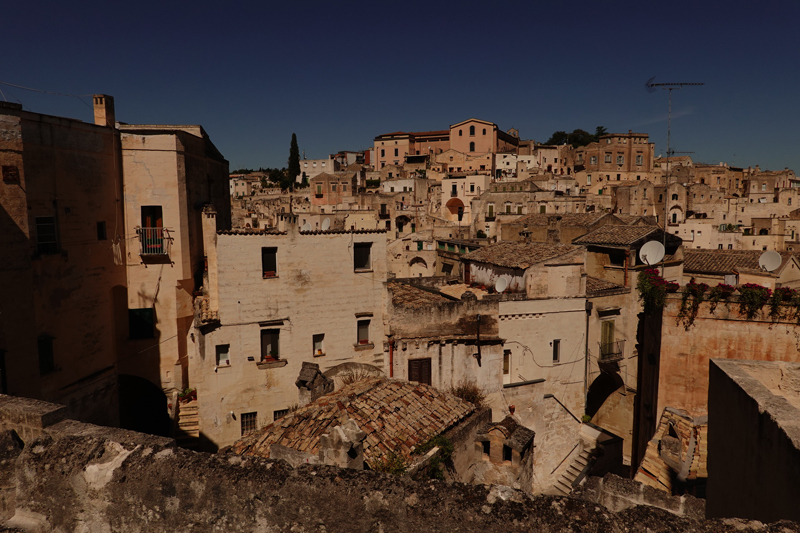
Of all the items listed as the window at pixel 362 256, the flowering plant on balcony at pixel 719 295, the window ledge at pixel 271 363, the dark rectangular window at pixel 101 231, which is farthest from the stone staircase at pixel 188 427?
the flowering plant on balcony at pixel 719 295

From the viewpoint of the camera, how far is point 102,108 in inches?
674

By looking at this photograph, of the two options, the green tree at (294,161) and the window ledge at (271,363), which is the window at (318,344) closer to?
the window ledge at (271,363)

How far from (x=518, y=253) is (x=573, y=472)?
9657mm

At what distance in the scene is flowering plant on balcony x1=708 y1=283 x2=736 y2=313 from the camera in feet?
42.4

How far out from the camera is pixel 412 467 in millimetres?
9633

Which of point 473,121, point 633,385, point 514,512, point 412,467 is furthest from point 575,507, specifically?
point 473,121

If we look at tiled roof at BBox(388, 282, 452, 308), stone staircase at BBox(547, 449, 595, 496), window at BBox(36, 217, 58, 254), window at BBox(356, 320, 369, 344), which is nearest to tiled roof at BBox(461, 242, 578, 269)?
tiled roof at BBox(388, 282, 452, 308)

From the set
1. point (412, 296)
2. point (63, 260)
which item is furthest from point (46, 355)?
point (412, 296)

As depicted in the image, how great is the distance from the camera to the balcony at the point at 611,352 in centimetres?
2160

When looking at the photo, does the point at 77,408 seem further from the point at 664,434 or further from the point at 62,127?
the point at 664,434

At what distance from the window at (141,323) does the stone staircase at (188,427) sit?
3.06 metres

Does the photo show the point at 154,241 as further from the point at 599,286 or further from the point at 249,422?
the point at 599,286

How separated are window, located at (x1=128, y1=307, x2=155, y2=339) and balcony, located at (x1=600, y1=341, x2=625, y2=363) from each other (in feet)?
62.1

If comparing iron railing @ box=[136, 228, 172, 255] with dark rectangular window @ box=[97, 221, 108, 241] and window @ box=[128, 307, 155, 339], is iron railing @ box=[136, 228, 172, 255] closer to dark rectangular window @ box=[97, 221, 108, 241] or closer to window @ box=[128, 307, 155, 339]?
dark rectangular window @ box=[97, 221, 108, 241]
